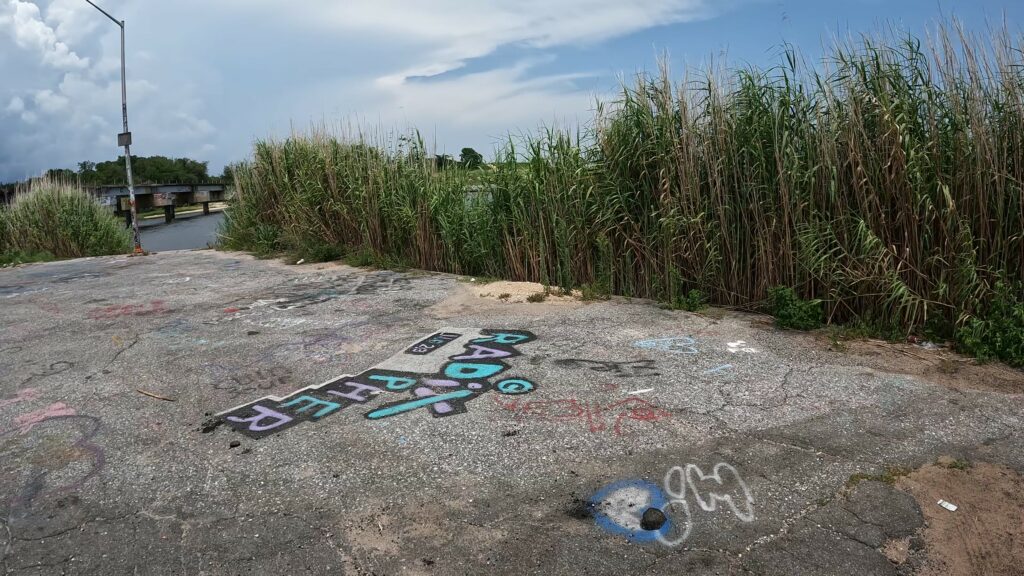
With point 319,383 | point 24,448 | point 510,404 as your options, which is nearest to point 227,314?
point 319,383

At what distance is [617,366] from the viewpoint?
15.7 ft

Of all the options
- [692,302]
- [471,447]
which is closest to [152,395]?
[471,447]

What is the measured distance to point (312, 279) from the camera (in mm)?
9117

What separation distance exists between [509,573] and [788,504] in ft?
4.23

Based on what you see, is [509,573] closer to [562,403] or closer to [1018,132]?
[562,403]

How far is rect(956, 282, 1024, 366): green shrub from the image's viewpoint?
181 inches

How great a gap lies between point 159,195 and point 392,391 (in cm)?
2882

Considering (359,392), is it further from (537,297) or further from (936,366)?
(936,366)

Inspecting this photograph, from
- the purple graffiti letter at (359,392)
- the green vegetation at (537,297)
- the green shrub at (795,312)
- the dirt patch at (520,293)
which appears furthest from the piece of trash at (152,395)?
the green shrub at (795,312)

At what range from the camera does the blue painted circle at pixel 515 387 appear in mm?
4341

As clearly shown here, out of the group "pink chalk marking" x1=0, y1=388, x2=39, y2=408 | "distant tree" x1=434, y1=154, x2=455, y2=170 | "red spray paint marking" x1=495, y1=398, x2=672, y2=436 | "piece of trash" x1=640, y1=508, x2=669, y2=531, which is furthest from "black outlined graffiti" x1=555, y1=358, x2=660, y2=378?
"distant tree" x1=434, y1=154, x2=455, y2=170

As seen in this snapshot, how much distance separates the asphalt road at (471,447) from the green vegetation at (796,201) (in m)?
0.74

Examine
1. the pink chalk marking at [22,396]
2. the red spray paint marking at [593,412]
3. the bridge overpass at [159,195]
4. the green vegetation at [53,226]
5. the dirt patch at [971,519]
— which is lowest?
the dirt patch at [971,519]

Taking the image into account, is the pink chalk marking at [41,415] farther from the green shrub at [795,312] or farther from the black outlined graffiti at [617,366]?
the green shrub at [795,312]
